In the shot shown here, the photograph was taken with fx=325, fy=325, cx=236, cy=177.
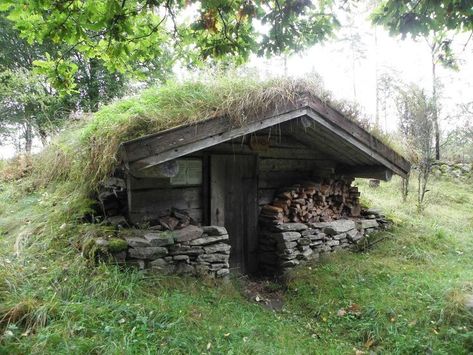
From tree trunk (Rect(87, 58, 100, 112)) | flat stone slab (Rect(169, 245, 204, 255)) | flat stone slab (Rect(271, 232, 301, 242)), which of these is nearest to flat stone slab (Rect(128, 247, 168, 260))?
flat stone slab (Rect(169, 245, 204, 255))

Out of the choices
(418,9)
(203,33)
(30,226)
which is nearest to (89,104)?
(30,226)

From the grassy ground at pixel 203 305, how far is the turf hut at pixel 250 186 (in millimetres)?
403

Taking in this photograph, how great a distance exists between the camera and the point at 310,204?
557cm

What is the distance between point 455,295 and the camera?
12.5ft

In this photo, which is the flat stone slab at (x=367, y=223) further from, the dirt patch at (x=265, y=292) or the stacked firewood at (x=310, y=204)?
the dirt patch at (x=265, y=292)

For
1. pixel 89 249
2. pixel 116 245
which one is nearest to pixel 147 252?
pixel 116 245

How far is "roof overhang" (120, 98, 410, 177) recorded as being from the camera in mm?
3436

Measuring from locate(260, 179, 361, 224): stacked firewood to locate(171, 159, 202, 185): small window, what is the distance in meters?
1.37

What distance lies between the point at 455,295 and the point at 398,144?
9.31ft

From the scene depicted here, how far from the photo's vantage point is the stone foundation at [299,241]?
509 centimetres

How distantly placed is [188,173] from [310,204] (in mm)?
2224

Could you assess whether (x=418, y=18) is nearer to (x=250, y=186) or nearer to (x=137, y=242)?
(x=250, y=186)

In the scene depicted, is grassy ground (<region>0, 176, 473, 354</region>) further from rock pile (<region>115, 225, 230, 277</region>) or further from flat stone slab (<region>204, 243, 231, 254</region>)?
flat stone slab (<region>204, 243, 231, 254</region>)

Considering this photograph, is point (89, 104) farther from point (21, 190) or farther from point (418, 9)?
point (418, 9)
